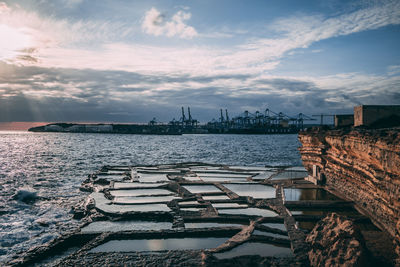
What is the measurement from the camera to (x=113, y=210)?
34.8 feet

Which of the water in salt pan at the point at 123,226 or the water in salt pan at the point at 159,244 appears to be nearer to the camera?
the water in salt pan at the point at 159,244

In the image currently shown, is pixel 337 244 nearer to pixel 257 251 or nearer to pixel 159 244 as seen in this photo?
pixel 257 251

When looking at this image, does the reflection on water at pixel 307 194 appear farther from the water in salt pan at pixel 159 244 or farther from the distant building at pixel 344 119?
the distant building at pixel 344 119

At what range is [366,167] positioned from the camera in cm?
898

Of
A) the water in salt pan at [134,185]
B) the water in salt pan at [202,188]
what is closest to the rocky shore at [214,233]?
the water in salt pan at [202,188]

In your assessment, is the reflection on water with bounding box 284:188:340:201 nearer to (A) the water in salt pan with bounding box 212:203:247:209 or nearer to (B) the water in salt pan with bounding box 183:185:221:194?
(A) the water in salt pan with bounding box 212:203:247:209

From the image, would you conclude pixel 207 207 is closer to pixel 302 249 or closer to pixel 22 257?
pixel 302 249

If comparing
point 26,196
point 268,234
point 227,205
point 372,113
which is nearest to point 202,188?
point 227,205

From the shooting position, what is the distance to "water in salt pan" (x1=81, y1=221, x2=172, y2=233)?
8.73 metres

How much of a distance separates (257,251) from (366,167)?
4.78 meters

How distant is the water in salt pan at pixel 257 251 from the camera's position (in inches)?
268

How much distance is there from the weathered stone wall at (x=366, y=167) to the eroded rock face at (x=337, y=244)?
1030 mm

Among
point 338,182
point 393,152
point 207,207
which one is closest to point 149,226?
point 207,207

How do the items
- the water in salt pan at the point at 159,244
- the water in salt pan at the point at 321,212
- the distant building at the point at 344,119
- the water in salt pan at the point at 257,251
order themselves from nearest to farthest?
the water in salt pan at the point at 257,251
the water in salt pan at the point at 159,244
the water in salt pan at the point at 321,212
the distant building at the point at 344,119
